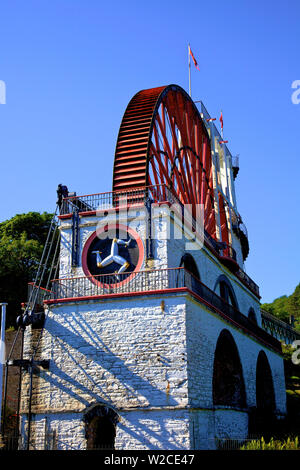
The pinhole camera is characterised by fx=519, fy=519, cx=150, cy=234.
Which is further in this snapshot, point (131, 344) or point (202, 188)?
point (202, 188)

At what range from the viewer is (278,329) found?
45.8 meters

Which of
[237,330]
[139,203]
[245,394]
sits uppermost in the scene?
[139,203]

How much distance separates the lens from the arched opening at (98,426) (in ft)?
49.2

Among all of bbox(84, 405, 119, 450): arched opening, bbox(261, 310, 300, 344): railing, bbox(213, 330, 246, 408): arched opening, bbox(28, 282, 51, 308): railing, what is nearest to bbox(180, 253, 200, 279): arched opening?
bbox(213, 330, 246, 408): arched opening

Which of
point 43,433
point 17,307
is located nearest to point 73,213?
point 43,433

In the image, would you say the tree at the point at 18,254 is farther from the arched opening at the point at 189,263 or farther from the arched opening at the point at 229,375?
the arched opening at the point at 229,375

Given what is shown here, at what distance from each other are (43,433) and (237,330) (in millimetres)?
8793

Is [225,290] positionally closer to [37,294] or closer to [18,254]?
[37,294]

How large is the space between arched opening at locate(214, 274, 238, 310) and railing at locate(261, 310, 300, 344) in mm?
17857

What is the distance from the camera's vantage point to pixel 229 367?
2064 centimetres

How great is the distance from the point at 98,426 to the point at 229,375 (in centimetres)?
692

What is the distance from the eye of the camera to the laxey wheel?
738 inches
